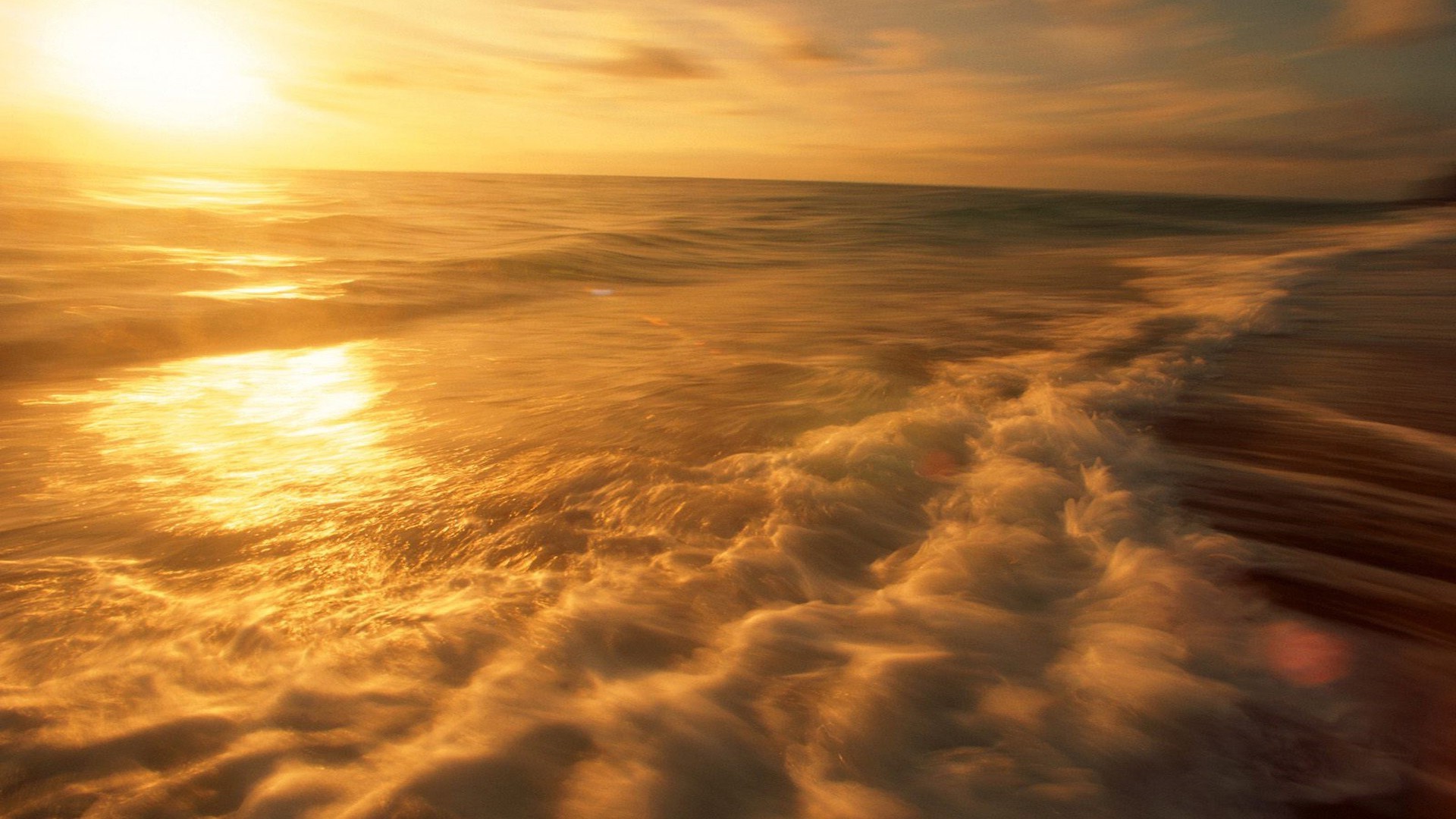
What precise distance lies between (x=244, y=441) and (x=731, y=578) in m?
2.64

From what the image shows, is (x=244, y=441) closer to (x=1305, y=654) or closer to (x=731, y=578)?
(x=731, y=578)

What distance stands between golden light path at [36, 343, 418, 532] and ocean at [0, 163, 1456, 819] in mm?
27

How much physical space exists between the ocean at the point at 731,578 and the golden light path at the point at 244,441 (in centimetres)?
3

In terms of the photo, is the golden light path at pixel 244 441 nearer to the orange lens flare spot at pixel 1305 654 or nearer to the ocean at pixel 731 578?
the ocean at pixel 731 578

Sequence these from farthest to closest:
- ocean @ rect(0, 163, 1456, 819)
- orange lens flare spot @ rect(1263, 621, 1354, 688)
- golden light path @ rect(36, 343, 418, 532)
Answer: golden light path @ rect(36, 343, 418, 532), orange lens flare spot @ rect(1263, 621, 1354, 688), ocean @ rect(0, 163, 1456, 819)

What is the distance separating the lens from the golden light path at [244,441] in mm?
2924

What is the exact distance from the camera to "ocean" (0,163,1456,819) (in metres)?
1.62


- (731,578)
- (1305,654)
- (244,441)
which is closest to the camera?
(1305,654)

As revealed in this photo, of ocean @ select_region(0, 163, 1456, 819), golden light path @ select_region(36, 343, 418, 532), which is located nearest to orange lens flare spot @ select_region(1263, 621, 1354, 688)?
ocean @ select_region(0, 163, 1456, 819)

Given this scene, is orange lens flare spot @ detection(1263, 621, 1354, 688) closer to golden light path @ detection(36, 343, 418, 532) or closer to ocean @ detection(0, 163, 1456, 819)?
ocean @ detection(0, 163, 1456, 819)

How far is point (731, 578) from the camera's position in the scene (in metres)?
2.37

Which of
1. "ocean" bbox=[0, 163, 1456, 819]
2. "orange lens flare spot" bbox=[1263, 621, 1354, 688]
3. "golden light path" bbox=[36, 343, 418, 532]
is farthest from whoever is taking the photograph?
"golden light path" bbox=[36, 343, 418, 532]

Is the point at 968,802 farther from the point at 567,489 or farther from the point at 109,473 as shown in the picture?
the point at 109,473

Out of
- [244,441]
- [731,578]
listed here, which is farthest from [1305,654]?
[244,441]
